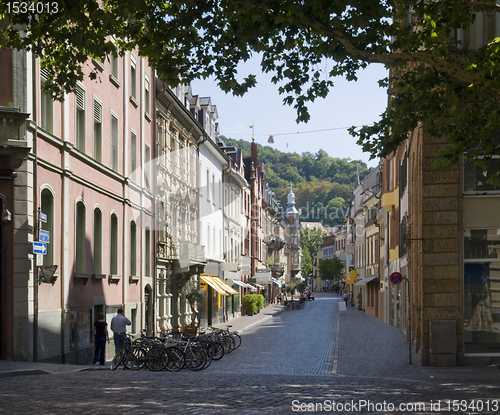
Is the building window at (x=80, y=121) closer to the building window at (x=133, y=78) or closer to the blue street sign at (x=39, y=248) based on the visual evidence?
the blue street sign at (x=39, y=248)

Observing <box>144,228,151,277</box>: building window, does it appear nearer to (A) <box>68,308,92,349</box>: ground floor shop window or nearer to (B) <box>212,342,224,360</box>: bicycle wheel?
(A) <box>68,308,92,349</box>: ground floor shop window

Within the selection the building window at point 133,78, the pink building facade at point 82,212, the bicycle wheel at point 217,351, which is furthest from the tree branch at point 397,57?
the building window at point 133,78

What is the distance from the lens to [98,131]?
77.5 feet

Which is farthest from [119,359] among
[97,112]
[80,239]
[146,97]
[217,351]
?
[146,97]

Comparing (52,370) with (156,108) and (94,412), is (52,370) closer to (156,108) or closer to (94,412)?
(94,412)

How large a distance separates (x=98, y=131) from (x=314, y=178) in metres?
127

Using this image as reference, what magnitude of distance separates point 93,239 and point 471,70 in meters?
14.3

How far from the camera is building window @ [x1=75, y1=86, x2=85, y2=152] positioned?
843 inches

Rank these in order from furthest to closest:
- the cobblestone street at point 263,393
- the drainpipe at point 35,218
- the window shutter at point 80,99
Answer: the window shutter at point 80,99
the drainpipe at point 35,218
the cobblestone street at point 263,393

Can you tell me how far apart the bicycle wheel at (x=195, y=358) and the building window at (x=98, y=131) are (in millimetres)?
8164

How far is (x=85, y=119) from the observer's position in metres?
21.8

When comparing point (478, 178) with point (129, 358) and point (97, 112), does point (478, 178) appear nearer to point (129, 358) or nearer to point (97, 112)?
point (129, 358)

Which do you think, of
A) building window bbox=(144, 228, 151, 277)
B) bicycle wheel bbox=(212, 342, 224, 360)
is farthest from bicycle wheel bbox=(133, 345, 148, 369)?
building window bbox=(144, 228, 151, 277)

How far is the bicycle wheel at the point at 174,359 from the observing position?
58.3 ft
